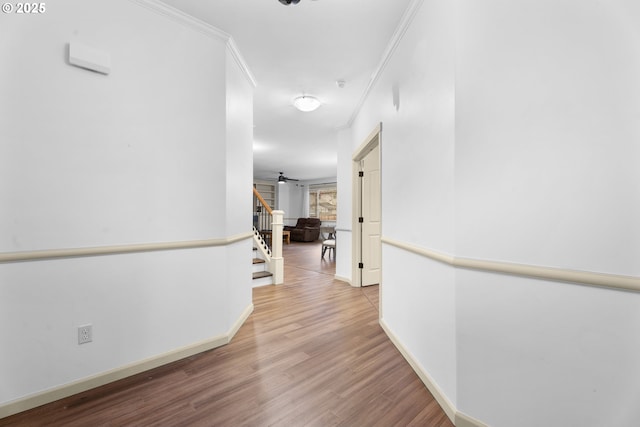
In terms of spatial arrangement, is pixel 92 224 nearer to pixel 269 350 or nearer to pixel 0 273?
pixel 0 273

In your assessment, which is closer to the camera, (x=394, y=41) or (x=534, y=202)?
(x=534, y=202)

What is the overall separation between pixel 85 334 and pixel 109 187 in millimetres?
930

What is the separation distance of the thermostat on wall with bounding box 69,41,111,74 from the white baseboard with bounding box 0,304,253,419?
193 centimetres

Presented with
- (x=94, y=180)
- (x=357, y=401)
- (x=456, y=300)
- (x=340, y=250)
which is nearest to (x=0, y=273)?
(x=94, y=180)

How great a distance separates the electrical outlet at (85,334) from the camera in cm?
A: 161

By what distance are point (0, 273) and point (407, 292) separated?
8.15 feet

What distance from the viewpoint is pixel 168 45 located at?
1.92 meters

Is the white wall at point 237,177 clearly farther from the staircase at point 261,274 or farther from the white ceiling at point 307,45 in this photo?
the staircase at point 261,274

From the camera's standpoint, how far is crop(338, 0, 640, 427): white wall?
3.13 ft

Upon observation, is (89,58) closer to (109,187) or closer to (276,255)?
(109,187)

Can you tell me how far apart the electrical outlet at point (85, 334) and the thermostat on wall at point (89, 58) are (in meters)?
1.61

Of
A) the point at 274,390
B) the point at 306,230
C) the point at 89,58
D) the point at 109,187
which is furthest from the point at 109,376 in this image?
the point at 306,230

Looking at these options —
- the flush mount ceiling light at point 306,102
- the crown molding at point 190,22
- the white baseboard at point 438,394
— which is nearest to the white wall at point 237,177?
the crown molding at point 190,22

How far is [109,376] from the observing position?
1688mm
